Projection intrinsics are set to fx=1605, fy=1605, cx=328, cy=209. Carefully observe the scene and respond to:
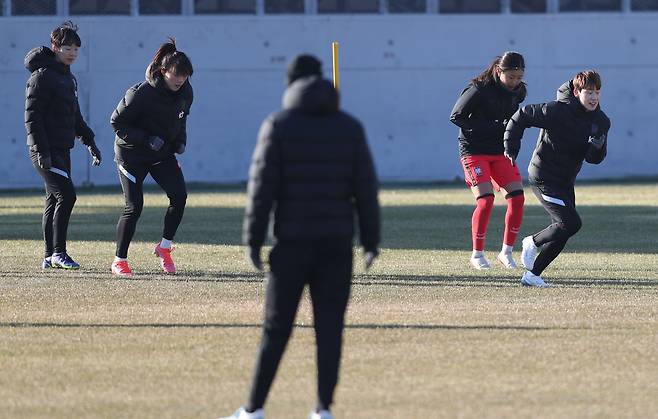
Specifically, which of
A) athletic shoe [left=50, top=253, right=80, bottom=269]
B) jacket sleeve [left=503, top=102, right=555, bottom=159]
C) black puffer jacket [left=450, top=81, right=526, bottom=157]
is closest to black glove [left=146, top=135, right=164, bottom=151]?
athletic shoe [left=50, top=253, right=80, bottom=269]

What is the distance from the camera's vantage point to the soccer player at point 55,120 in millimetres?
13289

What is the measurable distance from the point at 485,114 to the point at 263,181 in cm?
753

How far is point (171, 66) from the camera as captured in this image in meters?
12.6

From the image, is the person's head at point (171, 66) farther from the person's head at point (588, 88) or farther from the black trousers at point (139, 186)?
the person's head at point (588, 88)

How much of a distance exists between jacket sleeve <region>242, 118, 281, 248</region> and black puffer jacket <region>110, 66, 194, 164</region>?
6379mm

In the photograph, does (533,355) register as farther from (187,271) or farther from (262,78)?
(262,78)

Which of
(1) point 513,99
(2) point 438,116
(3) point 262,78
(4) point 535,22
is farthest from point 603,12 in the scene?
(1) point 513,99

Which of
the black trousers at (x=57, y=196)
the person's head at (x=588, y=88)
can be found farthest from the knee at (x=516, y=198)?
the black trousers at (x=57, y=196)

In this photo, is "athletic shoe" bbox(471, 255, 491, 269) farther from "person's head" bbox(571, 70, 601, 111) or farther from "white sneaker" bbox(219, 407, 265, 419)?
"white sneaker" bbox(219, 407, 265, 419)

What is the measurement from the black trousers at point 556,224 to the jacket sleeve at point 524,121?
1.63ft

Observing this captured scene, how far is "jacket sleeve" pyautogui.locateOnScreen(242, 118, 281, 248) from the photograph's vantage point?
6.59 metres

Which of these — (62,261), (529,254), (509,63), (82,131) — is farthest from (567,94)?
(62,261)

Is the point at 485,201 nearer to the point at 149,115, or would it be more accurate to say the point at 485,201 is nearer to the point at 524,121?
the point at 524,121

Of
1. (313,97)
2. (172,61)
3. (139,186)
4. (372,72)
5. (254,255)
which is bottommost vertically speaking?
(372,72)
